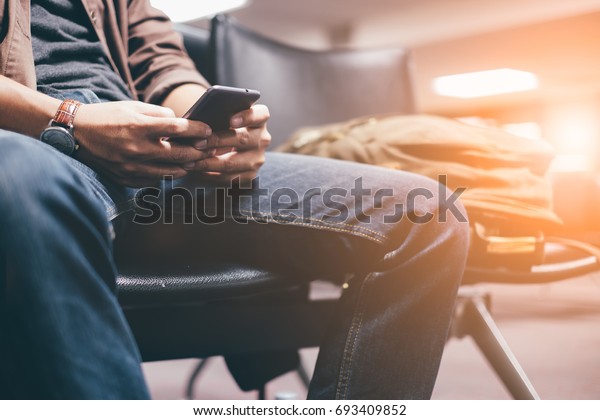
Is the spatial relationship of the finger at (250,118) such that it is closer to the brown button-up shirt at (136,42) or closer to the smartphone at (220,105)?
the smartphone at (220,105)

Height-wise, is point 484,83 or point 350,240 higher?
point 350,240

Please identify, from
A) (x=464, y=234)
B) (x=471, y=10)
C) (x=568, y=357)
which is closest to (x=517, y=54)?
(x=471, y=10)

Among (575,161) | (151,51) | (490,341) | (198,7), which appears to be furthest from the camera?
(575,161)

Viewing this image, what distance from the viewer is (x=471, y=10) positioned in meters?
5.47

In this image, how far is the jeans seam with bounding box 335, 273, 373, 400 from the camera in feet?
1.92

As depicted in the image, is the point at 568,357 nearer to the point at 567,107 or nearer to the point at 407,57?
the point at 407,57

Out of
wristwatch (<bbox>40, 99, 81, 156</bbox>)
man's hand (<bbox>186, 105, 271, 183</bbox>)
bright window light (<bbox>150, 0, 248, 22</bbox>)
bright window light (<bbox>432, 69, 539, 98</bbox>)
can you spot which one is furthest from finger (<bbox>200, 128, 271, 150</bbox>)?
bright window light (<bbox>432, 69, 539, 98</bbox>)

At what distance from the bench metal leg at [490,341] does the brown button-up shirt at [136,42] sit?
69cm

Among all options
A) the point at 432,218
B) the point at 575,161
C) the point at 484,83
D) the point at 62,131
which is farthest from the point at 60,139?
the point at 575,161

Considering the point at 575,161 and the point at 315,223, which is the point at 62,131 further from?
the point at 575,161

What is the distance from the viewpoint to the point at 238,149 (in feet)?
2.02

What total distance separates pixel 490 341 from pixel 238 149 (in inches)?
28.8

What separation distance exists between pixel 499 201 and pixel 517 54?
636 cm

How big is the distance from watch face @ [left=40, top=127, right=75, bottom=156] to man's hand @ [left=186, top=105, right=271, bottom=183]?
5.0 inches
